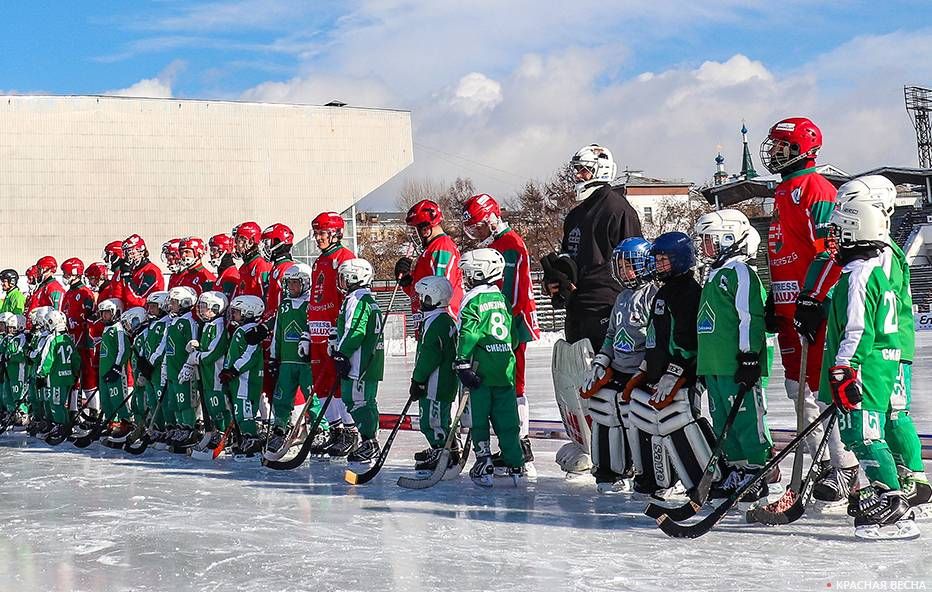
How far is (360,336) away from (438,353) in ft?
2.80

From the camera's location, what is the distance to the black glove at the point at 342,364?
7320 mm

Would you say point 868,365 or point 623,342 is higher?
point 623,342

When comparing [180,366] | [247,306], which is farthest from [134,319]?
[247,306]

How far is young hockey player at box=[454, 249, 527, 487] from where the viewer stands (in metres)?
6.36

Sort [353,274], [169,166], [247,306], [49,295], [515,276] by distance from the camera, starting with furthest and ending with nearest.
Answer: [169,166]
[49,295]
[247,306]
[353,274]
[515,276]

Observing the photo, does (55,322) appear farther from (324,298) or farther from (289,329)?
(324,298)

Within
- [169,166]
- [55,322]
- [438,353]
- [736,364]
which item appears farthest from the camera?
[169,166]

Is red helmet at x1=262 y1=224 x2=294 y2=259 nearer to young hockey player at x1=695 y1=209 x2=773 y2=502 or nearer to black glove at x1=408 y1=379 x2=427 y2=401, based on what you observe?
black glove at x1=408 y1=379 x2=427 y2=401

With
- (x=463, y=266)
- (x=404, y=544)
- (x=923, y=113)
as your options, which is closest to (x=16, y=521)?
(x=404, y=544)

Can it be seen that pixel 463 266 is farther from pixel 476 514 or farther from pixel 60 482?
pixel 60 482

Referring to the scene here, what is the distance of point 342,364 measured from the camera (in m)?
7.32

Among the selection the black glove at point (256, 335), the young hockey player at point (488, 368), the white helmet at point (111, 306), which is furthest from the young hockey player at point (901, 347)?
the white helmet at point (111, 306)

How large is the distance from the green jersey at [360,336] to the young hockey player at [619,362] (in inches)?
75.8

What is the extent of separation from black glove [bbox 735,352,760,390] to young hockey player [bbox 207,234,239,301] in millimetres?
5309
